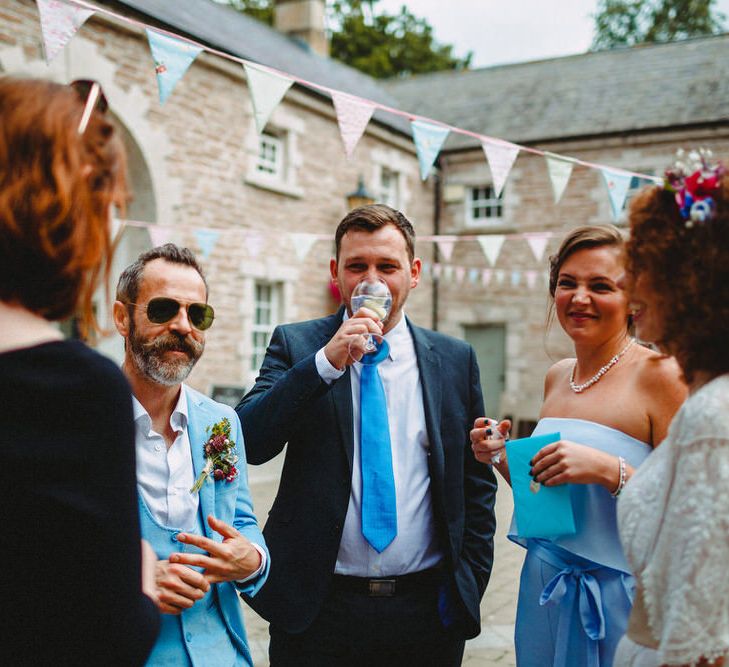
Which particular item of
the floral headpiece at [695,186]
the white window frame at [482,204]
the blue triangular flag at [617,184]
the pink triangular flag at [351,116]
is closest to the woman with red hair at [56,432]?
the floral headpiece at [695,186]

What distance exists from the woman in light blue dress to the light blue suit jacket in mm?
777

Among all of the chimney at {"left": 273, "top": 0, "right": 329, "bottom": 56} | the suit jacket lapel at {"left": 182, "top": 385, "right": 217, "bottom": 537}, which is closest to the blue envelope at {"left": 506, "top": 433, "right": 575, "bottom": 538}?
the suit jacket lapel at {"left": 182, "top": 385, "right": 217, "bottom": 537}

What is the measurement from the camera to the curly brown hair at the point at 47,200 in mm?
1120

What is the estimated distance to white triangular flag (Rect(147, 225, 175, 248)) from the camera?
9522 mm

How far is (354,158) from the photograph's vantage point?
48.3ft

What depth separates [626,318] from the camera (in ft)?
8.22

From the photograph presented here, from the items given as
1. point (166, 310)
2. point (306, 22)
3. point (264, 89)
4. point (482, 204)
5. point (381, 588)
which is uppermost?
point (306, 22)

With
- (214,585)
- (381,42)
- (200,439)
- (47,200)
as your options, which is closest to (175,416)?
(200,439)

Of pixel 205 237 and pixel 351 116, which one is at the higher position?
pixel 351 116

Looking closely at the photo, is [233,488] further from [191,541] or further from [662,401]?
[662,401]

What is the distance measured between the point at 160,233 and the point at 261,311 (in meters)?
3.66

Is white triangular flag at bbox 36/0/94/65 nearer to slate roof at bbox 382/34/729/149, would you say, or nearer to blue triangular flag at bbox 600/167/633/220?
blue triangular flag at bbox 600/167/633/220

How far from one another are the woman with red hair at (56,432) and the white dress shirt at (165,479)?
0.89m

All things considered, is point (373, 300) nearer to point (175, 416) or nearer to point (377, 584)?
point (175, 416)
